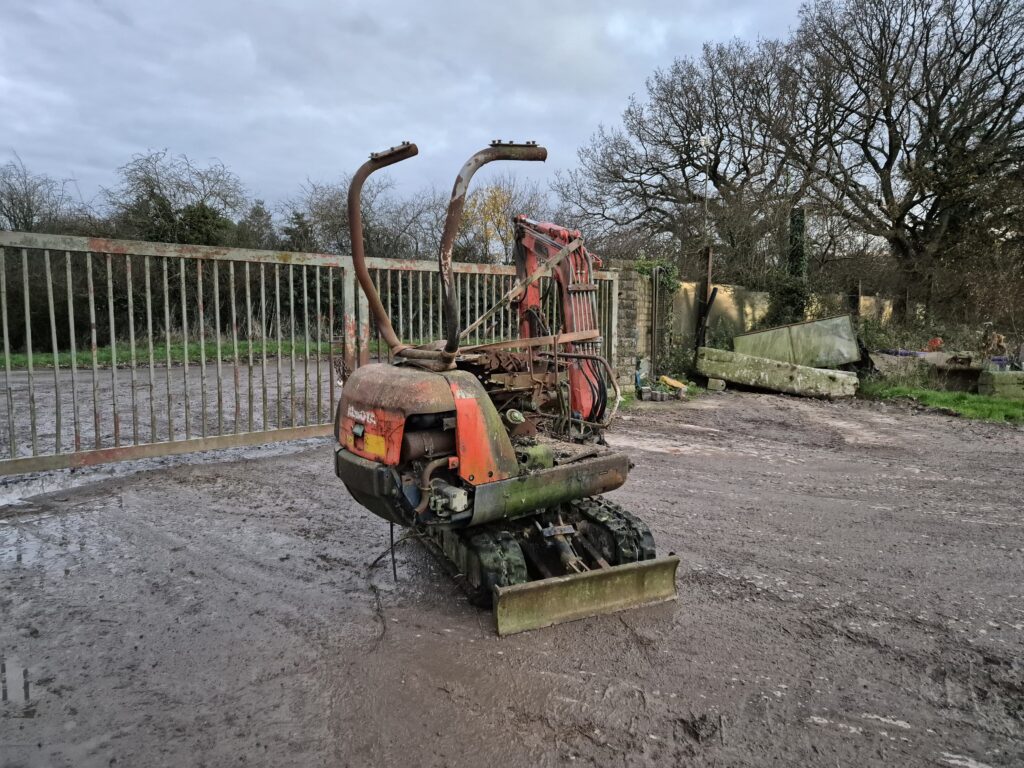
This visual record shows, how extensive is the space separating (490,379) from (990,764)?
2745 mm

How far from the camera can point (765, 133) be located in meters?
20.3

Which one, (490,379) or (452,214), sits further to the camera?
(490,379)

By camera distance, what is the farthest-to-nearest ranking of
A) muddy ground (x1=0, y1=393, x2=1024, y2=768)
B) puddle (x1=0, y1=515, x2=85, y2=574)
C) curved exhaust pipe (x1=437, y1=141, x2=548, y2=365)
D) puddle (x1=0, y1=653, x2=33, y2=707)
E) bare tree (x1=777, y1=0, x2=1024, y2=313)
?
bare tree (x1=777, y1=0, x2=1024, y2=313)
puddle (x1=0, y1=515, x2=85, y2=574)
curved exhaust pipe (x1=437, y1=141, x2=548, y2=365)
puddle (x1=0, y1=653, x2=33, y2=707)
muddy ground (x1=0, y1=393, x2=1024, y2=768)

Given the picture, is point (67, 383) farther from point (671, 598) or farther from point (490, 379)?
point (671, 598)

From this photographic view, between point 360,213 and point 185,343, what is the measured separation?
3337mm

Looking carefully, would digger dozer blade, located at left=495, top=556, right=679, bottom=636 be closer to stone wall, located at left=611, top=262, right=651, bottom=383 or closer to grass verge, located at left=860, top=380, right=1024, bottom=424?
stone wall, located at left=611, top=262, right=651, bottom=383

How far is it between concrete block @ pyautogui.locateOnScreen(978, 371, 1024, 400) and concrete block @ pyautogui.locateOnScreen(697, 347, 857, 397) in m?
2.11

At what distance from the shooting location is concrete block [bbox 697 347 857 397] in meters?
11.3

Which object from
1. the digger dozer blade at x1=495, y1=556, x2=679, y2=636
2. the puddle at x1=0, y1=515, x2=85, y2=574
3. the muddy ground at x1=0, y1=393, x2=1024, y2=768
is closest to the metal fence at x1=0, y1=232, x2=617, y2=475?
the puddle at x1=0, y1=515, x2=85, y2=574

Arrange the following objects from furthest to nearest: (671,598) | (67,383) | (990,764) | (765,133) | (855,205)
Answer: (765,133) < (855,205) < (67,383) < (671,598) < (990,764)

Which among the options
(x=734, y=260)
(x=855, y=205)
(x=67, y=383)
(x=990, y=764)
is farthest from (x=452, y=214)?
(x=855, y=205)

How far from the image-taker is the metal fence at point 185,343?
17.7 feet

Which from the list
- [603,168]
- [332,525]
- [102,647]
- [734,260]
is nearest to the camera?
[102,647]

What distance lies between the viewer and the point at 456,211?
9.73ft
